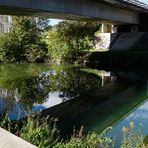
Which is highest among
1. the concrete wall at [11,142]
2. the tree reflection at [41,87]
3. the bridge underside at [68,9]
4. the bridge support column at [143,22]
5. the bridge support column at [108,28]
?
the bridge underside at [68,9]

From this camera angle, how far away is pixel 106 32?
5484cm

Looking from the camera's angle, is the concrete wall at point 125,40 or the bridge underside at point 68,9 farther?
the concrete wall at point 125,40

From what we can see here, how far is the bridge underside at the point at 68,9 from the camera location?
77.4 feet

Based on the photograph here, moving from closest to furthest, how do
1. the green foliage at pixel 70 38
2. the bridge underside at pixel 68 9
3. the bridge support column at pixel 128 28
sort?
the bridge underside at pixel 68 9 → the green foliage at pixel 70 38 → the bridge support column at pixel 128 28

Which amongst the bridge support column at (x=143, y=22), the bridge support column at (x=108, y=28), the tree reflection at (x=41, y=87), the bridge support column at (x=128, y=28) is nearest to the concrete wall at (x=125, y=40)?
the bridge support column at (x=128, y=28)

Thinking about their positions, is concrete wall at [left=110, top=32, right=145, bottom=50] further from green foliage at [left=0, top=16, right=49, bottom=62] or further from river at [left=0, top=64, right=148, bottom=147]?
river at [left=0, top=64, right=148, bottom=147]

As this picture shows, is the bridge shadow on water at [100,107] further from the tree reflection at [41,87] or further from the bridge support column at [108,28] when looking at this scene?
the bridge support column at [108,28]

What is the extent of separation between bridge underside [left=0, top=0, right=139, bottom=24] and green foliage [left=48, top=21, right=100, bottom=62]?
5098mm

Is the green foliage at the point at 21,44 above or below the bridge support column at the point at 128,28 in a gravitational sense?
below

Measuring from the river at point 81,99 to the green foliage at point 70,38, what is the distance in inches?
510

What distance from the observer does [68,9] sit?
2898 cm

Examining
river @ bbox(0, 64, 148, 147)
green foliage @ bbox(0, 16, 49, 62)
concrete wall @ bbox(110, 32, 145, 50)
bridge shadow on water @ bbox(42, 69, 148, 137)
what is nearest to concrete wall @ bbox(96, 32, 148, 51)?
concrete wall @ bbox(110, 32, 145, 50)

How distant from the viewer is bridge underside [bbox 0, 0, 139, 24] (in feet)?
77.4

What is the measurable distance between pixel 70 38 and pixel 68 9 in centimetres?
1675
